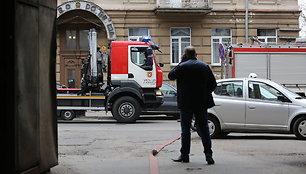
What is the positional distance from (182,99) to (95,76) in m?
10.9

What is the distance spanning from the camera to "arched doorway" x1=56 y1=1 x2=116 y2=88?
26859 mm

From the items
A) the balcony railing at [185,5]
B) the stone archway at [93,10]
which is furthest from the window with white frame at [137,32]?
the balcony railing at [185,5]

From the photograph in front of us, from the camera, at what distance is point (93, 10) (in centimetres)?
2684

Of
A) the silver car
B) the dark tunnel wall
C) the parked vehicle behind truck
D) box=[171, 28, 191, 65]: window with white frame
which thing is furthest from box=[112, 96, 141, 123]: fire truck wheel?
the dark tunnel wall

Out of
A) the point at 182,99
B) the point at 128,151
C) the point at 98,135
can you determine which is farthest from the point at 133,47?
the point at 182,99

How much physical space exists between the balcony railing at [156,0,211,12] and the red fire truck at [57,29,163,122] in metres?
9.33

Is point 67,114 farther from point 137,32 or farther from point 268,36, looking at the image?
point 268,36

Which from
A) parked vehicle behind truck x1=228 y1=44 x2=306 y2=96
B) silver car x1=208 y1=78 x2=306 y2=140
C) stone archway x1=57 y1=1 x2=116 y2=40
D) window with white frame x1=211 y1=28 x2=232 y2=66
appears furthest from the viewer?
window with white frame x1=211 y1=28 x2=232 y2=66

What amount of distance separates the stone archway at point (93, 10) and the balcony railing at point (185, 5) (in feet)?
9.15

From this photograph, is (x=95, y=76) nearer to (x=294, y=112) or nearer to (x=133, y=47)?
(x=133, y=47)

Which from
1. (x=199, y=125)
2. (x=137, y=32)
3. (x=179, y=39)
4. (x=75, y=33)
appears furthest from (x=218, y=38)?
(x=199, y=125)

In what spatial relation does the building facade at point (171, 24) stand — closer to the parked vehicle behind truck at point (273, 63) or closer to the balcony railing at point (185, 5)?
the balcony railing at point (185, 5)

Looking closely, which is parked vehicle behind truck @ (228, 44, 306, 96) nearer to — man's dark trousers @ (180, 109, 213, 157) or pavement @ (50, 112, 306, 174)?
pavement @ (50, 112, 306, 174)

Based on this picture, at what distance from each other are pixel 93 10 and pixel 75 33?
1.80m
